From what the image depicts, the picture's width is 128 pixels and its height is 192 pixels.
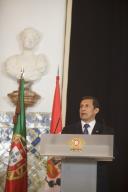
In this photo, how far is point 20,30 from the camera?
5.69 m

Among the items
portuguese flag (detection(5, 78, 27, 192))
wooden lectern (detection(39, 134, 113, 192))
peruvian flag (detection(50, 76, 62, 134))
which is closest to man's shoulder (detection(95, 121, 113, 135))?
wooden lectern (detection(39, 134, 113, 192))

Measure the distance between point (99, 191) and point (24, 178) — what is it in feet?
4.28

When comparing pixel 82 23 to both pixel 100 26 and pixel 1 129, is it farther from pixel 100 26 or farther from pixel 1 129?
pixel 1 129

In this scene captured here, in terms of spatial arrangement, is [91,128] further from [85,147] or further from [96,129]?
[85,147]

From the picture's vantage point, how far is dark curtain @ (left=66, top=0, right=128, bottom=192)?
4.92 metres

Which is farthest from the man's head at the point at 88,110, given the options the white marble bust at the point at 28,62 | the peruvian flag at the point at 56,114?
the white marble bust at the point at 28,62

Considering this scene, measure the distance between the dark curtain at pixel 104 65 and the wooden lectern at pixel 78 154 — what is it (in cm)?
201

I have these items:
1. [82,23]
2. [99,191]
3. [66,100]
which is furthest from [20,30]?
[99,191]

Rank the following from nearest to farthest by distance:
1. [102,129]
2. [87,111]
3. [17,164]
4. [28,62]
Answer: [102,129] → [87,111] → [17,164] → [28,62]

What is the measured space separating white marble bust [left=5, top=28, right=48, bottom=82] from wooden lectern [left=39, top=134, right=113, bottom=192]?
2603 millimetres

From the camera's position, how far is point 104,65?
17.1 feet

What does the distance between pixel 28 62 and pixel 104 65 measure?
1118 millimetres

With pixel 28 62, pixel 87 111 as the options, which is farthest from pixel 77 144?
pixel 28 62

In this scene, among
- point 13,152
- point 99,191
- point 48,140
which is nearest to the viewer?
point 48,140
